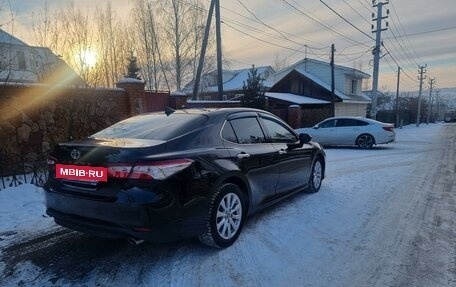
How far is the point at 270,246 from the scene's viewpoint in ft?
12.8

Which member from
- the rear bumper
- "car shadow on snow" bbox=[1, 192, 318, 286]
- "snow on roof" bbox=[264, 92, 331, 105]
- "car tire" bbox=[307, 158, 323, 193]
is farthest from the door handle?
"snow on roof" bbox=[264, 92, 331, 105]

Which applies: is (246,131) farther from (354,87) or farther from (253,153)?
(354,87)

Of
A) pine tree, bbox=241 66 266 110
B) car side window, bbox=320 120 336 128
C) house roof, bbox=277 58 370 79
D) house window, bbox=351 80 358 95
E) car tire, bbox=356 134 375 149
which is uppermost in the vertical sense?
house roof, bbox=277 58 370 79

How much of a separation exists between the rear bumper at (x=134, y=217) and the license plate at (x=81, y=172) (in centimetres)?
20

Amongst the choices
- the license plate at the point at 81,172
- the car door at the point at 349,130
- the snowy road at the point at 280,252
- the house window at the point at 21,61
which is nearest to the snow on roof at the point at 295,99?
the car door at the point at 349,130

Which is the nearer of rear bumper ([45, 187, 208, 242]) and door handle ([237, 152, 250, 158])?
rear bumper ([45, 187, 208, 242])

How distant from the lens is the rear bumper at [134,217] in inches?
119

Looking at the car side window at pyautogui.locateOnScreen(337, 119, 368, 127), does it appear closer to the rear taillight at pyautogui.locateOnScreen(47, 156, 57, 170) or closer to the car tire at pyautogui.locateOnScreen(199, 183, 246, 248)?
the car tire at pyautogui.locateOnScreen(199, 183, 246, 248)

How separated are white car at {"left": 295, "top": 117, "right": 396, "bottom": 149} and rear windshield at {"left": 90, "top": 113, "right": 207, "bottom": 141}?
38.0 feet

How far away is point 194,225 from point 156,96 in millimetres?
9057

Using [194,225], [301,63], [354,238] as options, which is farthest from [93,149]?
[301,63]

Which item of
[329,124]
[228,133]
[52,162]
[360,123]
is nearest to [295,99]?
[329,124]

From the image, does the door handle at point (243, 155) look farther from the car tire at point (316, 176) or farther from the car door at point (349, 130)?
the car door at point (349, 130)

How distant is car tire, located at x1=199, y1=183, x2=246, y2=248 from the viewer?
142 inches
